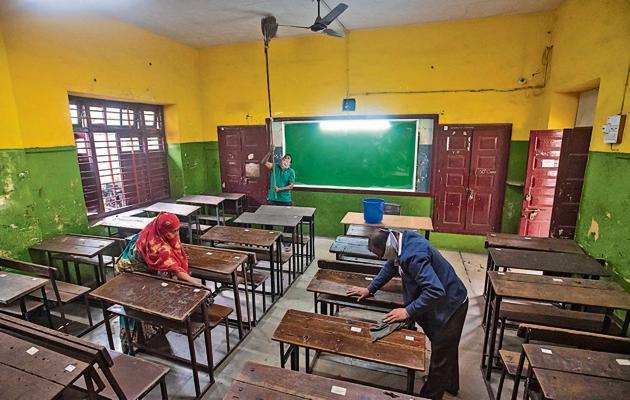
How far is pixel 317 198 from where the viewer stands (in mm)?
6109

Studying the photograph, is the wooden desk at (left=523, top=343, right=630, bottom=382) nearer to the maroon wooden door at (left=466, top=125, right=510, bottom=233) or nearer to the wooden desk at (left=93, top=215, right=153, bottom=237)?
the maroon wooden door at (left=466, top=125, right=510, bottom=233)

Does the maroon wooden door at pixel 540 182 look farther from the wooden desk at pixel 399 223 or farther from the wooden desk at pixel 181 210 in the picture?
the wooden desk at pixel 181 210

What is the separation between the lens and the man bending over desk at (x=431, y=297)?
6.81ft

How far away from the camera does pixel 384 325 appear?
2195 mm

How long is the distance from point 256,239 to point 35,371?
2193 mm

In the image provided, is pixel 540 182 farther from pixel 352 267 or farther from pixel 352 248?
pixel 352 267

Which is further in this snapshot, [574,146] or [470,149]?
[470,149]

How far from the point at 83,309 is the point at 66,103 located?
2592 millimetres

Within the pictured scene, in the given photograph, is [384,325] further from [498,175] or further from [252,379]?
[498,175]

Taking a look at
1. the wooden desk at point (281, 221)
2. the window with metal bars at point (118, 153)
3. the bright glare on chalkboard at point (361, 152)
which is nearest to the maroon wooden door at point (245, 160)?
the bright glare on chalkboard at point (361, 152)

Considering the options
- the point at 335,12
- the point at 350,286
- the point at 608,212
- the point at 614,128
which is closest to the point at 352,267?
the point at 350,286

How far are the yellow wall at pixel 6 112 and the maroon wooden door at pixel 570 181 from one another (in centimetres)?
639

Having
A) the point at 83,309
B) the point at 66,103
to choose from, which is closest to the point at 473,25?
the point at 66,103

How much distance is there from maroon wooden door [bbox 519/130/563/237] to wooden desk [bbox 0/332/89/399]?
5395 mm
